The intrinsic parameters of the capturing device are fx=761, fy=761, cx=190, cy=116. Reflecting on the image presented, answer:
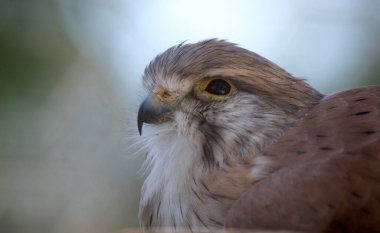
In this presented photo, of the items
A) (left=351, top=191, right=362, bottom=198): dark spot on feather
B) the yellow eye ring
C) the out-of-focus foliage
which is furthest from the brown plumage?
the out-of-focus foliage

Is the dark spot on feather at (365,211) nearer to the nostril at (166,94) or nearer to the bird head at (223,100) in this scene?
the bird head at (223,100)

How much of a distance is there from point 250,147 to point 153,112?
0.45 metres

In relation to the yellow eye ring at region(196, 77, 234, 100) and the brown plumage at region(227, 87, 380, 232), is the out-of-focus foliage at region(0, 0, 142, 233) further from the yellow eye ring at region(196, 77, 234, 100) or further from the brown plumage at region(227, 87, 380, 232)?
the brown plumage at region(227, 87, 380, 232)

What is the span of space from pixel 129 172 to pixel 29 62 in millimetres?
1314

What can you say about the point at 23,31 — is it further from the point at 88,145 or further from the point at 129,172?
the point at 129,172

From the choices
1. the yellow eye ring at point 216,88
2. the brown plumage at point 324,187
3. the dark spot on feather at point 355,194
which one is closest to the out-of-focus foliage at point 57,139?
the yellow eye ring at point 216,88

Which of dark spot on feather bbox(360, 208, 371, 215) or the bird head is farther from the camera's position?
the bird head

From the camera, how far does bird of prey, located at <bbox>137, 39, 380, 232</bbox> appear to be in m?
2.74

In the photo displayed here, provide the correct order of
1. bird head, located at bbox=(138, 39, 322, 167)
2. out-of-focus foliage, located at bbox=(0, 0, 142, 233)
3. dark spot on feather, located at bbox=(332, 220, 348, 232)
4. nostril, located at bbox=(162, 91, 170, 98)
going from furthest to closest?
out-of-focus foliage, located at bbox=(0, 0, 142, 233), nostril, located at bbox=(162, 91, 170, 98), bird head, located at bbox=(138, 39, 322, 167), dark spot on feather, located at bbox=(332, 220, 348, 232)

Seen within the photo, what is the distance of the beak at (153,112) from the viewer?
3324 mm

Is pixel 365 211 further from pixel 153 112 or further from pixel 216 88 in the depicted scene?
pixel 153 112

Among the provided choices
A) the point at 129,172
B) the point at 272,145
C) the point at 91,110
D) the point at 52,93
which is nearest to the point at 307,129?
the point at 272,145

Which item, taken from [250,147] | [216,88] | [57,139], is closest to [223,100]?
[216,88]

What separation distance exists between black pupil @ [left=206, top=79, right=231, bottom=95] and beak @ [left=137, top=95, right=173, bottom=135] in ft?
0.63
